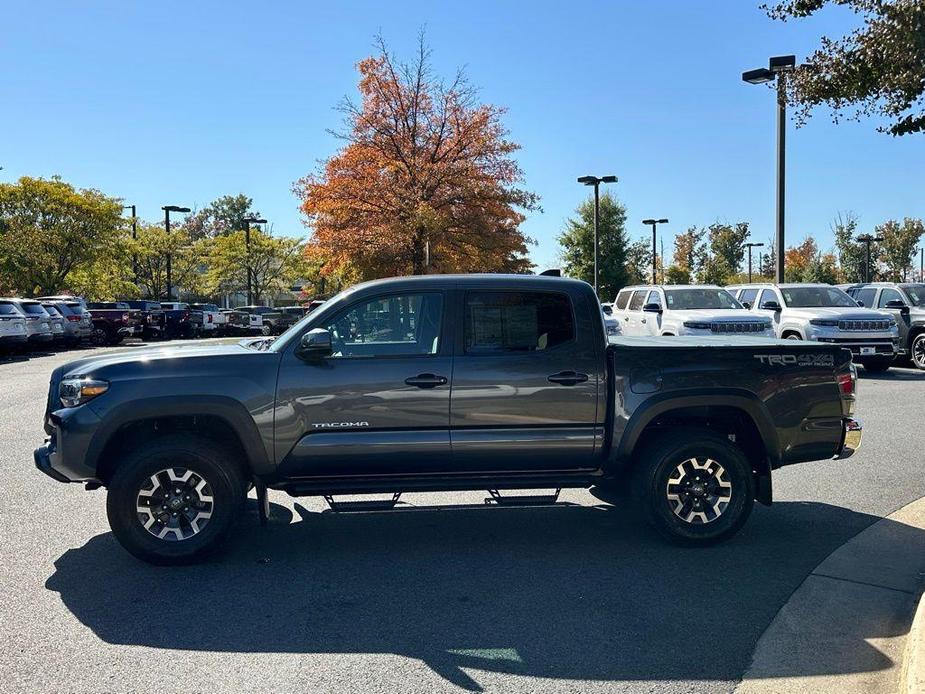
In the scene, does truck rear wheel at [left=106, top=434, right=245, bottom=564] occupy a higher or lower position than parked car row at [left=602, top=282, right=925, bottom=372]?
lower

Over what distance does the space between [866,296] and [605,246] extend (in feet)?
106

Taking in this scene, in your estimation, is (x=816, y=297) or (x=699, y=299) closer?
(x=816, y=297)

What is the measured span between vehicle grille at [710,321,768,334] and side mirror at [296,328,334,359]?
1205cm

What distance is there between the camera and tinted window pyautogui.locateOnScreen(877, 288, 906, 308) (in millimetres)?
17625

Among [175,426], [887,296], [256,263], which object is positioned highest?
[256,263]

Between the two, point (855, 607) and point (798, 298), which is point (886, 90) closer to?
point (855, 607)

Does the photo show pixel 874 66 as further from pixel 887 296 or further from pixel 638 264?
pixel 638 264

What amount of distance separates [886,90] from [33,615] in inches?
285

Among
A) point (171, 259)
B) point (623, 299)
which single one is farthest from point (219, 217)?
point (623, 299)

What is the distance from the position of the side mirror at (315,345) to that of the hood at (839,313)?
13.5 m

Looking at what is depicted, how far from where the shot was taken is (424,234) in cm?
2434

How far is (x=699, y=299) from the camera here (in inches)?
692

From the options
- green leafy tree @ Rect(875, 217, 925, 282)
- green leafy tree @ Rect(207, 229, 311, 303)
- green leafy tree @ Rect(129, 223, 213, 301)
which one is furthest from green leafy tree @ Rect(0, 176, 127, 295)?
green leafy tree @ Rect(875, 217, 925, 282)

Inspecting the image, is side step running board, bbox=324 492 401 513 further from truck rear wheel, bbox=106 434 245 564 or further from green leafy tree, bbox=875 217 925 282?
green leafy tree, bbox=875 217 925 282
